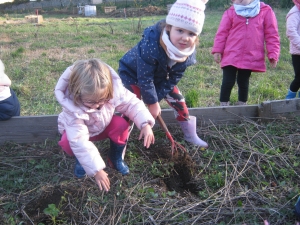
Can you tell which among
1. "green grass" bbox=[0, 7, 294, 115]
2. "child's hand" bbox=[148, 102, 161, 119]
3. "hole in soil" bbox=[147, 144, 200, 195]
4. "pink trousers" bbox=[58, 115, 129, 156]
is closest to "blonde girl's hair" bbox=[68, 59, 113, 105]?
"pink trousers" bbox=[58, 115, 129, 156]

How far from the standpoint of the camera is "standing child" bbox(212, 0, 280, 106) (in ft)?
12.3

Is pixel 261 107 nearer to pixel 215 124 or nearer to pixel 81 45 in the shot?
pixel 215 124

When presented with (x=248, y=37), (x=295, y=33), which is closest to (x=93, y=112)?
(x=248, y=37)

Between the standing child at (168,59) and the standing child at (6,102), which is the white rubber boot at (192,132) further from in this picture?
the standing child at (6,102)

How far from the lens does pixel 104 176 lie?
2262mm

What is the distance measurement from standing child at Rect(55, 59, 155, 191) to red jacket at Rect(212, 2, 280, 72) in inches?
65.7

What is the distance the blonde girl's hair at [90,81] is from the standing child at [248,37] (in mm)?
1932

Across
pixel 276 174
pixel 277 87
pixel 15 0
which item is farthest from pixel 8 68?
pixel 15 0

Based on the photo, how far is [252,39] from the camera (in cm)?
379

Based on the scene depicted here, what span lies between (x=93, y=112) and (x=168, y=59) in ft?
2.66

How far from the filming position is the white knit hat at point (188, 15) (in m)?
2.62

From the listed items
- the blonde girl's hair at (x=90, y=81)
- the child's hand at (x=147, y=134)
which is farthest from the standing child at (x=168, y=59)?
the blonde girl's hair at (x=90, y=81)

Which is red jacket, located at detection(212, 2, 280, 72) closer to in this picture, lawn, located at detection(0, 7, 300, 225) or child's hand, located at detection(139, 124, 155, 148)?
lawn, located at detection(0, 7, 300, 225)

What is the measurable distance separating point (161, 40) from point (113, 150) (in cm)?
94
